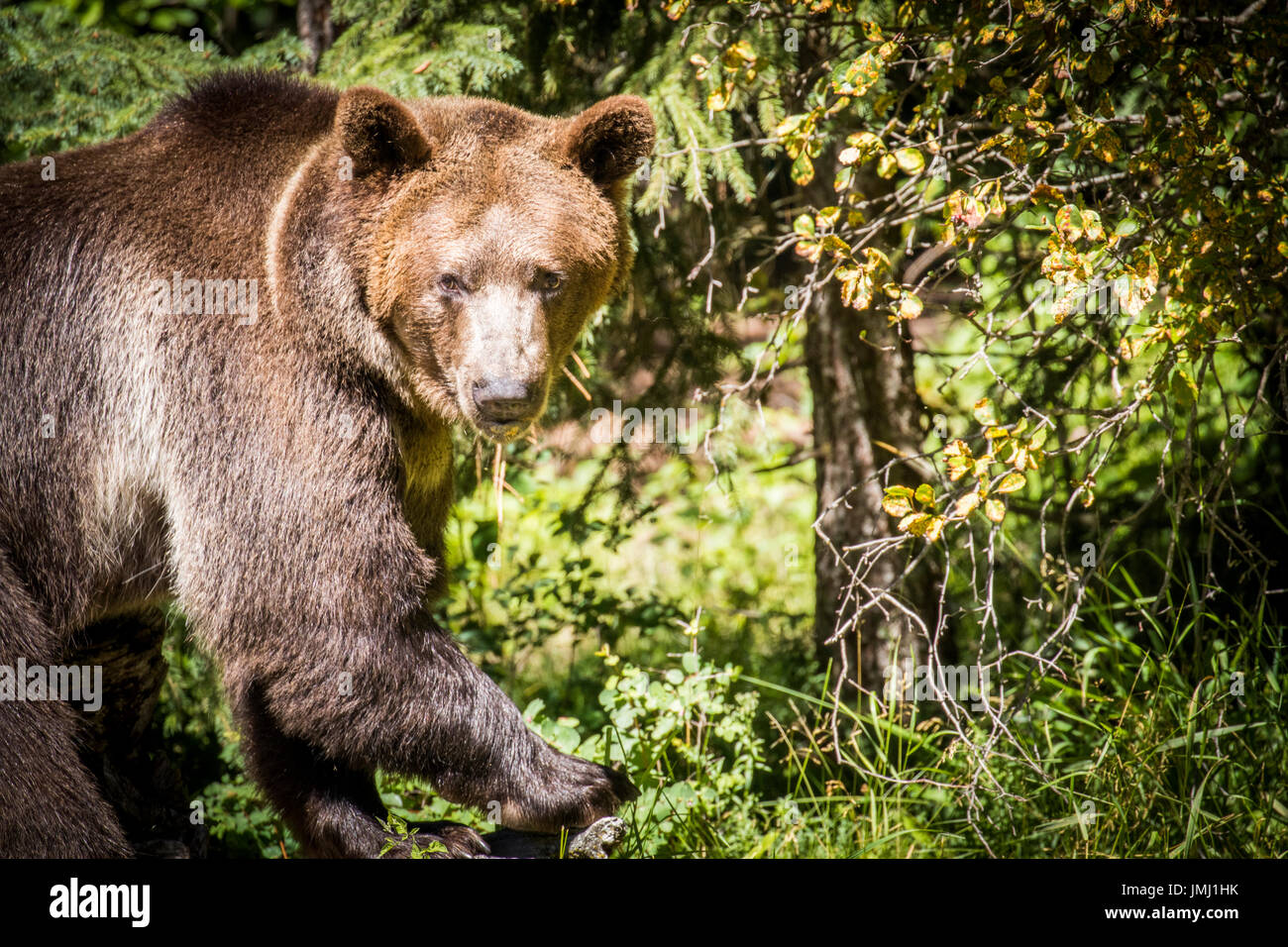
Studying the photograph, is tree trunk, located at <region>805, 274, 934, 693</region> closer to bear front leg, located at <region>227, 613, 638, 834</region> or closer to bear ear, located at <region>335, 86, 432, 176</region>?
bear front leg, located at <region>227, 613, 638, 834</region>

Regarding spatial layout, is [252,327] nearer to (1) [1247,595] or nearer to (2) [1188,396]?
(2) [1188,396]

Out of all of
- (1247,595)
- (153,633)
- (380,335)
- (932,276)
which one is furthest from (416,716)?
(1247,595)

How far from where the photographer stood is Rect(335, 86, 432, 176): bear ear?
3.63 meters

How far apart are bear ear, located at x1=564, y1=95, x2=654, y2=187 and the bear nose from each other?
0.97 metres

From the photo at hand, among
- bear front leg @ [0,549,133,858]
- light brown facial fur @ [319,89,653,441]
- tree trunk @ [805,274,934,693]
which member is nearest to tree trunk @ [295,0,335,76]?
light brown facial fur @ [319,89,653,441]

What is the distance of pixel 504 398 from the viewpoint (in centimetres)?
360

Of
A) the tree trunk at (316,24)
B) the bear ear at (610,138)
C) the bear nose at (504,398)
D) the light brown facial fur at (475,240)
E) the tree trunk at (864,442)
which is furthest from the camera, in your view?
the tree trunk at (316,24)

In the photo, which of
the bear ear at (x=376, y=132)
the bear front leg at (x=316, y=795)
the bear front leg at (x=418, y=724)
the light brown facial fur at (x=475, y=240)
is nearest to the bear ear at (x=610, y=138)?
the light brown facial fur at (x=475, y=240)

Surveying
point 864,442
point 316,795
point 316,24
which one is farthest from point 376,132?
point 864,442

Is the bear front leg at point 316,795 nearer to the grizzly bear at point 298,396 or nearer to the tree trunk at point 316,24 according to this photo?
the grizzly bear at point 298,396

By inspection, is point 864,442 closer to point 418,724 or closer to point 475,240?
point 475,240

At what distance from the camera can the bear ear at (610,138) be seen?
13.0ft

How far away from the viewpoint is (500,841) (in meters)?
4.36

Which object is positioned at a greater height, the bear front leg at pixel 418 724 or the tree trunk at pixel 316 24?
the tree trunk at pixel 316 24
